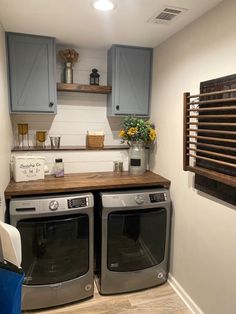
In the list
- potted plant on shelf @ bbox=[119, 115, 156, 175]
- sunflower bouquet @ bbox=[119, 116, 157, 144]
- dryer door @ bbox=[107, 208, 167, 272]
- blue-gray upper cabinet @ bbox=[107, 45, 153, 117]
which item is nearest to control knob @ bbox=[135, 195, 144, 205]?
dryer door @ bbox=[107, 208, 167, 272]

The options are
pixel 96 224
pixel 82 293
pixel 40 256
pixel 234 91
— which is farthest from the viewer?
pixel 96 224

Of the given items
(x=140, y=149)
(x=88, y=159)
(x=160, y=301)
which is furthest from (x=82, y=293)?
(x=140, y=149)

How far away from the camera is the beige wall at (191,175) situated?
1.63 meters

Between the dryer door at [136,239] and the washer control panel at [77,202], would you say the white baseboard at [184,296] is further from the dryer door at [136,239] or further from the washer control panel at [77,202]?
the washer control panel at [77,202]

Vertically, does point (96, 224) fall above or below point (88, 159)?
below

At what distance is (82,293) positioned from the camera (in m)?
2.13

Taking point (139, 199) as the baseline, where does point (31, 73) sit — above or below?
above

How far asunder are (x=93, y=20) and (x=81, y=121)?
114 centimetres

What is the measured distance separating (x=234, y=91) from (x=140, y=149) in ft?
4.21

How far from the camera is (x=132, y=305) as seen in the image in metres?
2.10

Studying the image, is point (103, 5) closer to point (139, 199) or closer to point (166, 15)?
point (166, 15)

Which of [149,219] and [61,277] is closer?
[61,277]

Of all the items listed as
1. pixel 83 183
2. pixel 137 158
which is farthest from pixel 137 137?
pixel 83 183

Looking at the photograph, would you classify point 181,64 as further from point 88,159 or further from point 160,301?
point 160,301
